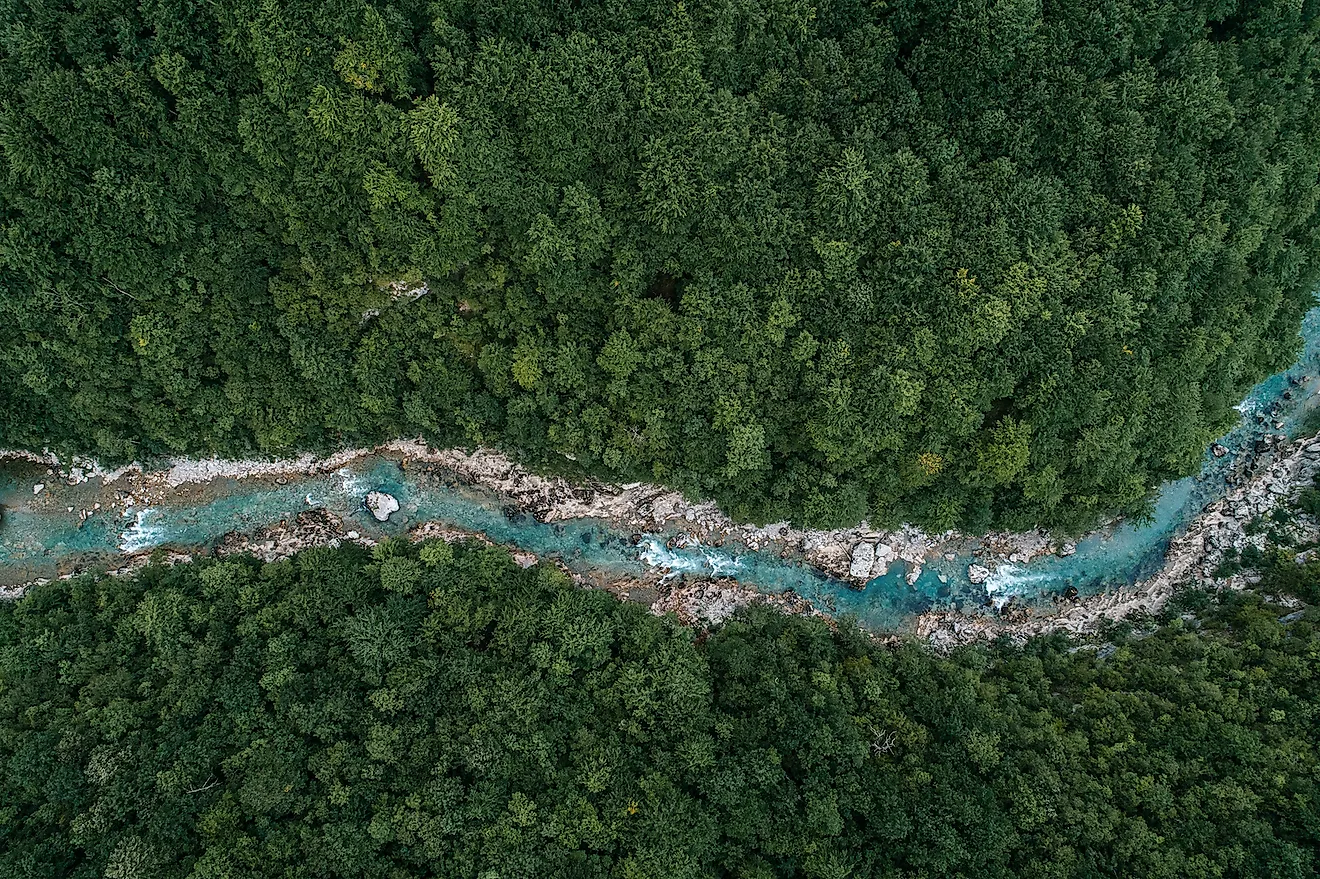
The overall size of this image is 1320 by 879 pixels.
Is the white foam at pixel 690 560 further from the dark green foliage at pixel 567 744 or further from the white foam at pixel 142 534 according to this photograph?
the white foam at pixel 142 534

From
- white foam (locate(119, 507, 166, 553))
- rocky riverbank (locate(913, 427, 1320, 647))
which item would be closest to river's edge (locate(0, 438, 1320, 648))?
rocky riverbank (locate(913, 427, 1320, 647))

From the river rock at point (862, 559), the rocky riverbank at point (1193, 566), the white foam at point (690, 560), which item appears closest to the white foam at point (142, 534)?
the white foam at point (690, 560)

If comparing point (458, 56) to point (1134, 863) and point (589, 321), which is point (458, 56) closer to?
point (589, 321)

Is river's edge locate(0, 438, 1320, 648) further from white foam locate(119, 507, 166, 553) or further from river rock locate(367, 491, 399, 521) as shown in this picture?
river rock locate(367, 491, 399, 521)

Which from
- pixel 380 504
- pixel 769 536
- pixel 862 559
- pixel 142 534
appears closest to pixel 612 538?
pixel 769 536

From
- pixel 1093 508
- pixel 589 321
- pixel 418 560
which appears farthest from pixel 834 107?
pixel 418 560
